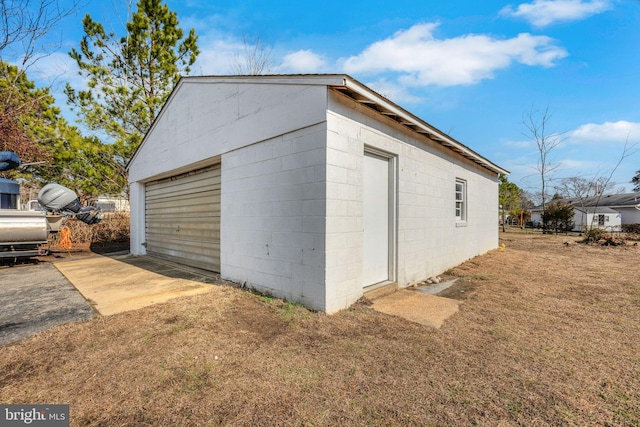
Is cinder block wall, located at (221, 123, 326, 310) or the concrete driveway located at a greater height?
cinder block wall, located at (221, 123, 326, 310)

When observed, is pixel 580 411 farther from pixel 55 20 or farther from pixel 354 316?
pixel 55 20

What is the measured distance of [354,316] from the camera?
3842mm

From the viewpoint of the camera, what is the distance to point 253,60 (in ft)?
45.2

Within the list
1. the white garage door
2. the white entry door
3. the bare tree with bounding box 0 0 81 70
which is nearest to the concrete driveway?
the white garage door

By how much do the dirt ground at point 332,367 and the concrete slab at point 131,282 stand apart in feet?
1.96

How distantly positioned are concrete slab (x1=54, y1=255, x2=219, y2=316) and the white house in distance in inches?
22.3

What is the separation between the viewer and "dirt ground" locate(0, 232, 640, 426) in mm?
2025

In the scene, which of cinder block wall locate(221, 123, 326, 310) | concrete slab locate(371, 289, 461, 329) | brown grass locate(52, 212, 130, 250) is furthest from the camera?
brown grass locate(52, 212, 130, 250)

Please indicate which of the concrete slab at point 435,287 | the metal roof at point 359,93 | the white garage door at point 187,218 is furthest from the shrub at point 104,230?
the concrete slab at point 435,287

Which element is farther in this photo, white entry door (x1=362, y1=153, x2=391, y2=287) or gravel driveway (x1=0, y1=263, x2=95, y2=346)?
white entry door (x1=362, y1=153, x2=391, y2=287)

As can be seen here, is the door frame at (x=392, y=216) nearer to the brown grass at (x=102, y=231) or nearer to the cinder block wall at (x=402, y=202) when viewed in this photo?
the cinder block wall at (x=402, y=202)

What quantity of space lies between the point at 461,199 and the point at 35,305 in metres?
9.94

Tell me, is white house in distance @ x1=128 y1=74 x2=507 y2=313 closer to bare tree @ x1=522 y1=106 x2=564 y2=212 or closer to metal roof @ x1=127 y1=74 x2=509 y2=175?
metal roof @ x1=127 y1=74 x2=509 y2=175

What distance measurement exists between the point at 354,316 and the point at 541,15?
325 inches
